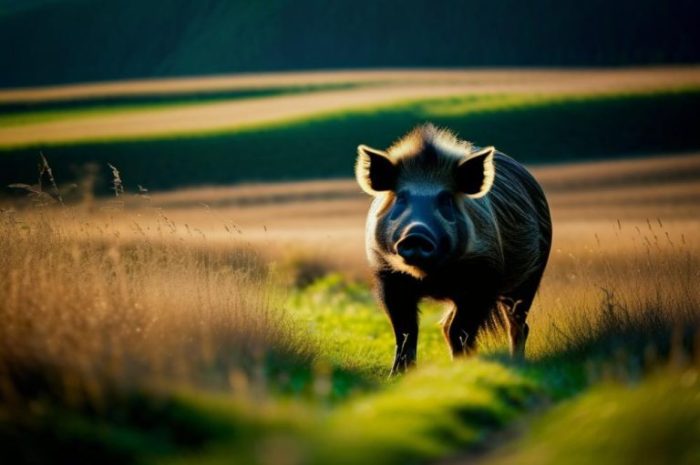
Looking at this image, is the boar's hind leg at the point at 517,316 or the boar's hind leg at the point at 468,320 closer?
the boar's hind leg at the point at 468,320

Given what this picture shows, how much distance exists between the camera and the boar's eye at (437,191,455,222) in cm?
1112

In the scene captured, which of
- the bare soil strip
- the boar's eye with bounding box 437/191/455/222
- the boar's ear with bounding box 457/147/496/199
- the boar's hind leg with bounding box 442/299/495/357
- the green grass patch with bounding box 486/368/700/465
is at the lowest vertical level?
the green grass patch with bounding box 486/368/700/465

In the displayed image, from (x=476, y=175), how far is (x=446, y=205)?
418 mm

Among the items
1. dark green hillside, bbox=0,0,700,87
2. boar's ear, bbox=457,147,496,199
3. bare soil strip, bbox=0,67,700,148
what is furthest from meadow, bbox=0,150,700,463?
dark green hillside, bbox=0,0,700,87

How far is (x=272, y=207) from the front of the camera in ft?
129

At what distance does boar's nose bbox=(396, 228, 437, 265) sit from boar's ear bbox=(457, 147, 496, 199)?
40.3 inches

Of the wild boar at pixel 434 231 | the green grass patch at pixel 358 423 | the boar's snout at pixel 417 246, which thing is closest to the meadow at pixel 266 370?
the green grass patch at pixel 358 423

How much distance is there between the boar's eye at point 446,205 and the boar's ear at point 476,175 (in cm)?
17

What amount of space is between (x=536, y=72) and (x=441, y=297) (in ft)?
206

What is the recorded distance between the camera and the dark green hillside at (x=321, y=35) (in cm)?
7681

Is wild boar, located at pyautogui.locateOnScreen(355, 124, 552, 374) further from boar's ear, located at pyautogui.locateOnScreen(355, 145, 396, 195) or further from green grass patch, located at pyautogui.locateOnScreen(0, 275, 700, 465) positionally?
green grass patch, located at pyautogui.locateOnScreen(0, 275, 700, 465)

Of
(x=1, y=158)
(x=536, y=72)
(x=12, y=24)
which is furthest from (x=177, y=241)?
(x=12, y=24)

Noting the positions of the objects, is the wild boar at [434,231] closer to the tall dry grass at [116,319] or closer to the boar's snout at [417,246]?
the boar's snout at [417,246]

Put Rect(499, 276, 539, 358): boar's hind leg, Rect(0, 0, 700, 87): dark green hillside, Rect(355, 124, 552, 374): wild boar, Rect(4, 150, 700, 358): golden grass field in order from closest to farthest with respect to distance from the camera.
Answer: Rect(355, 124, 552, 374): wild boar → Rect(4, 150, 700, 358): golden grass field → Rect(499, 276, 539, 358): boar's hind leg → Rect(0, 0, 700, 87): dark green hillside
